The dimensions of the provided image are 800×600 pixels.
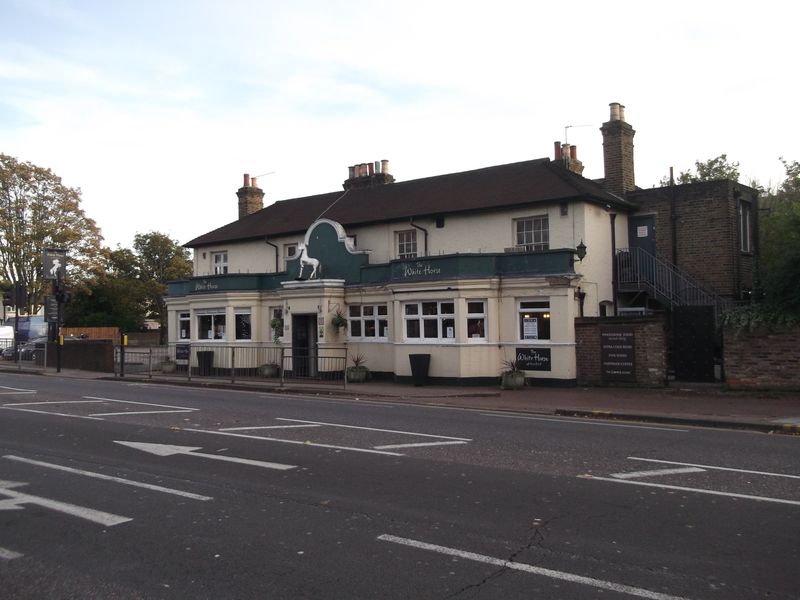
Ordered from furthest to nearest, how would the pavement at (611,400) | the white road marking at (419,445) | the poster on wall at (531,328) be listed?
the poster on wall at (531,328)
the pavement at (611,400)
the white road marking at (419,445)

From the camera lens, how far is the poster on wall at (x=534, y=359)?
20719mm

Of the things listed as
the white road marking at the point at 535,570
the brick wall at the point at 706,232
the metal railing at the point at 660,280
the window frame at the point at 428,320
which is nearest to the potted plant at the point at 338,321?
the window frame at the point at 428,320

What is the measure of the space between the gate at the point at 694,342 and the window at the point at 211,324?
17.4 metres

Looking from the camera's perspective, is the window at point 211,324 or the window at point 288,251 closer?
the window at point 211,324

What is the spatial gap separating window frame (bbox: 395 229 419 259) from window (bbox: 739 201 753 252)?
11843mm

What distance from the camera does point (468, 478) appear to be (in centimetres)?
803

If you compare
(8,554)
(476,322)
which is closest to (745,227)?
(476,322)

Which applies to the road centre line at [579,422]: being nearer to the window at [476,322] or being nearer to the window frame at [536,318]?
the window frame at [536,318]

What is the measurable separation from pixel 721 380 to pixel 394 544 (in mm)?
16715

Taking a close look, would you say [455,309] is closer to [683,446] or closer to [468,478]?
[683,446]

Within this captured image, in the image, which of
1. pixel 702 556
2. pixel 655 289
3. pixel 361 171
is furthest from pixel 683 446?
pixel 361 171

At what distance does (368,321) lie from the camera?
24938 mm

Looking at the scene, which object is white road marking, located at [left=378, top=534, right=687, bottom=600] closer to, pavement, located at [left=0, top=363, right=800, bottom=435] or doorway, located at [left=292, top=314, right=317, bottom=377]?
pavement, located at [left=0, top=363, right=800, bottom=435]

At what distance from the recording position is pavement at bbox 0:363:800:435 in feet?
45.4
